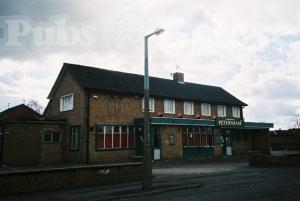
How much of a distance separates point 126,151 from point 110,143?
184cm

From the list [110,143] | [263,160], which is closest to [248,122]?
[263,160]

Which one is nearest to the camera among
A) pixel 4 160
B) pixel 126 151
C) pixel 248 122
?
pixel 4 160

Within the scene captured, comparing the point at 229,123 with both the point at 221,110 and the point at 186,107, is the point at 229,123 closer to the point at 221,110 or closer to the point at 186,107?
the point at 221,110

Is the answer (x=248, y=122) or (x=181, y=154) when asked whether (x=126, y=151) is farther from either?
(x=248, y=122)

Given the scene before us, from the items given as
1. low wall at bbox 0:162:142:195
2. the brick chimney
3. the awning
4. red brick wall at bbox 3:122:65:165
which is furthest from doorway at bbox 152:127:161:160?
the brick chimney

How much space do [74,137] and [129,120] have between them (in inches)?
202

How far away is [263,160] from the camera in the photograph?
23.6 m

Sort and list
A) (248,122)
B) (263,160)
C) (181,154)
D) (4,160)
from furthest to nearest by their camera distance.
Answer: (248,122) → (181,154) → (4,160) → (263,160)

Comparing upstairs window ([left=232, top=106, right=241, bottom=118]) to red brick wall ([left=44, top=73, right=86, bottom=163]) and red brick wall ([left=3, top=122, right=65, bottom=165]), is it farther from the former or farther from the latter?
red brick wall ([left=3, top=122, right=65, bottom=165])

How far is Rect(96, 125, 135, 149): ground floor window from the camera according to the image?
27.7 meters

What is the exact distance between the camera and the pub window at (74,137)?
28172 millimetres

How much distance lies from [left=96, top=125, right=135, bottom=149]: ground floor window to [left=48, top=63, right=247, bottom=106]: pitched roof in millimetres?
3359

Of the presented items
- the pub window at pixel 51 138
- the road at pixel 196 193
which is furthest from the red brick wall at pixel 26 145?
the road at pixel 196 193

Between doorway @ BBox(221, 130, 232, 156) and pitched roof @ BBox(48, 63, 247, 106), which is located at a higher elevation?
pitched roof @ BBox(48, 63, 247, 106)
